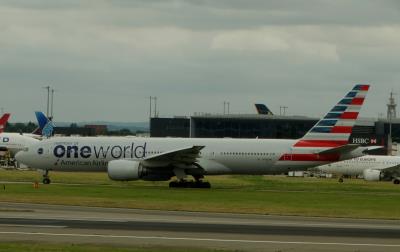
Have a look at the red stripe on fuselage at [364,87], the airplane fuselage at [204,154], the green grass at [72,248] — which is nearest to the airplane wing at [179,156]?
the airplane fuselage at [204,154]

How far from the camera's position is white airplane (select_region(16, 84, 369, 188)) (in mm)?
55531

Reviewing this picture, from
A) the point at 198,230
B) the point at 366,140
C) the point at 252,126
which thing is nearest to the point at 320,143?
the point at 198,230

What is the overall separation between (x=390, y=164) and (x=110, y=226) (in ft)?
190

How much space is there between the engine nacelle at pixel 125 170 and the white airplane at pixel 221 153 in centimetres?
69

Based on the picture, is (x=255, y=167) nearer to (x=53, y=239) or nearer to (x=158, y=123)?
(x=53, y=239)

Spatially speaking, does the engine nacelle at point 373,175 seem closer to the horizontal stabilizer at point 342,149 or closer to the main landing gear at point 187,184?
the horizontal stabilizer at point 342,149

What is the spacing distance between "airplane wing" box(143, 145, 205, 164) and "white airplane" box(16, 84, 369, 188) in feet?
0.16

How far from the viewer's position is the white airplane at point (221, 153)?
55.5 meters

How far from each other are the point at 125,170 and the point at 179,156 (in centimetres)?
343

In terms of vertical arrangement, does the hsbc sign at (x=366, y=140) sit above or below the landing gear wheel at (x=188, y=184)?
above

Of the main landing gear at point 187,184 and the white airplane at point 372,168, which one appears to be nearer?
the main landing gear at point 187,184

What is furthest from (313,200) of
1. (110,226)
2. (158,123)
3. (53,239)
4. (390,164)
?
(158,123)

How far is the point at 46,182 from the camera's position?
57719 mm

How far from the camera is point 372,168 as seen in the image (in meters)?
82.1
